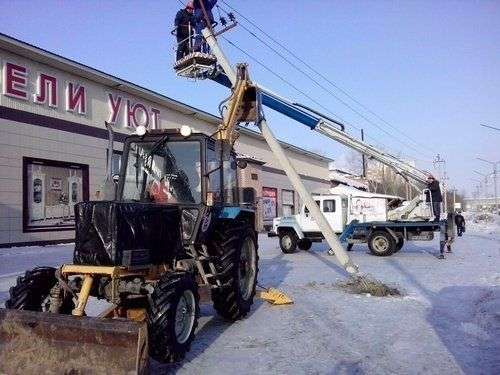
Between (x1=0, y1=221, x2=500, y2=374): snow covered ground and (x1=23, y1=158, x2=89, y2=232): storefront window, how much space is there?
742 cm

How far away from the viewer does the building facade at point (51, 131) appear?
16.9 metres

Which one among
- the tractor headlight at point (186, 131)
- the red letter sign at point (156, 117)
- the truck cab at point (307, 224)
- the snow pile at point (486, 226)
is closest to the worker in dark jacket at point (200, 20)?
the tractor headlight at point (186, 131)

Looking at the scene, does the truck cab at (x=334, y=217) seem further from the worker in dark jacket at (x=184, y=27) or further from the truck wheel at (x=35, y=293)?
the truck wheel at (x=35, y=293)

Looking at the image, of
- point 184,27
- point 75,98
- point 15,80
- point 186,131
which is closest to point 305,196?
point 186,131

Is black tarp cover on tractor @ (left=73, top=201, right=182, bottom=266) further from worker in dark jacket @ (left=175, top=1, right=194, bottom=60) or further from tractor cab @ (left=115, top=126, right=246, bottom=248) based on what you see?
worker in dark jacket @ (left=175, top=1, right=194, bottom=60)

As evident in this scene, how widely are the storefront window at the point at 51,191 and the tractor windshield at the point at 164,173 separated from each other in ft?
41.2

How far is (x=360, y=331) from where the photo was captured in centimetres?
643

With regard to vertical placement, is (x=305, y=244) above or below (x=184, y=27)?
below

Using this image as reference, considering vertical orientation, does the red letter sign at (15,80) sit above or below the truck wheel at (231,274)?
above

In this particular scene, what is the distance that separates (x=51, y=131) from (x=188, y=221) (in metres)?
14.5

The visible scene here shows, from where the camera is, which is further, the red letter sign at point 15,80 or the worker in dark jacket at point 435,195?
the red letter sign at point 15,80

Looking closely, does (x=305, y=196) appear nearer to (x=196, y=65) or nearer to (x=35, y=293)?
(x=196, y=65)

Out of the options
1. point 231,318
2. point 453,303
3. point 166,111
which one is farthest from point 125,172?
point 166,111

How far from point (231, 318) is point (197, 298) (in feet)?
5.59
